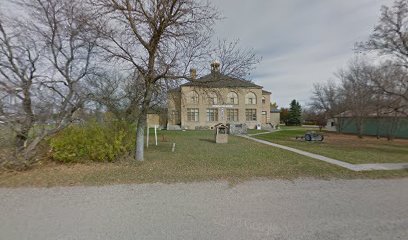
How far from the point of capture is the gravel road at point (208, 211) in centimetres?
378

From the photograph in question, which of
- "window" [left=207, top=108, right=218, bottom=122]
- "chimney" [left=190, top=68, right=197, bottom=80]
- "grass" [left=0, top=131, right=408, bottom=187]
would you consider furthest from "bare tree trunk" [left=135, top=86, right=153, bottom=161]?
"window" [left=207, top=108, right=218, bottom=122]

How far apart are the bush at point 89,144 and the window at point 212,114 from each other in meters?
42.3

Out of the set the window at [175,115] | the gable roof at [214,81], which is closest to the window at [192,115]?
the window at [175,115]

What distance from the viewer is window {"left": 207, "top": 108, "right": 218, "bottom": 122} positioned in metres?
52.3

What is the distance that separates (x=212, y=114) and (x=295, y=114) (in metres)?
30.9

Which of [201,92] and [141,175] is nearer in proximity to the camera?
[141,175]

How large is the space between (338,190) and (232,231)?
3759mm

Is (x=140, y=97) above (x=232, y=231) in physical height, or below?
above

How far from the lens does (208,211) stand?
466 cm

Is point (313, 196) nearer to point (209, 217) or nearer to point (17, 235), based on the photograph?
point (209, 217)

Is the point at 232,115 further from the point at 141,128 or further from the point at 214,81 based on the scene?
the point at 141,128

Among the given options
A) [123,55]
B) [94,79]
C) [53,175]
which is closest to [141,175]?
[53,175]

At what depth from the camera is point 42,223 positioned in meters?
4.11

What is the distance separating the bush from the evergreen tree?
6739cm
